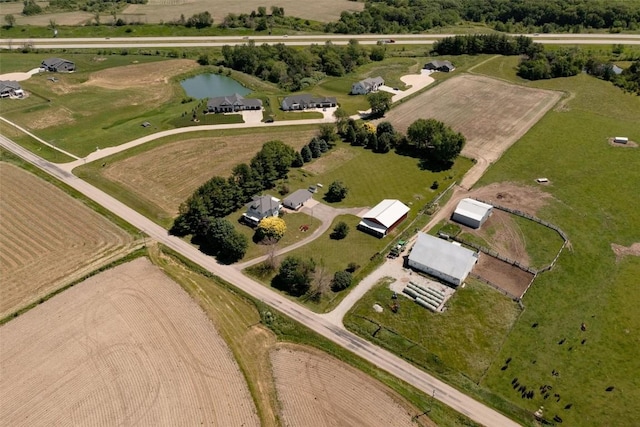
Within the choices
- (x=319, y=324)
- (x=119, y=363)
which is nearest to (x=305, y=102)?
(x=319, y=324)

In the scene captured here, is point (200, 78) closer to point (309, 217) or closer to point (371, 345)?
point (309, 217)

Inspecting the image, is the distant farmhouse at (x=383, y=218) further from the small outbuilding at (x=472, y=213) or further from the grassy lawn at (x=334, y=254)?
the small outbuilding at (x=472, y=213)

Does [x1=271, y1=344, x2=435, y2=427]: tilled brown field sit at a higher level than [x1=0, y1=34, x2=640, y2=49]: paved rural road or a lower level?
lower

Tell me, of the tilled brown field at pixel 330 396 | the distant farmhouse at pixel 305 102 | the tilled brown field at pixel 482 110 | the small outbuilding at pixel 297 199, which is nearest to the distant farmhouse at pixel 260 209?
the small outbuilding at pixel 297 199

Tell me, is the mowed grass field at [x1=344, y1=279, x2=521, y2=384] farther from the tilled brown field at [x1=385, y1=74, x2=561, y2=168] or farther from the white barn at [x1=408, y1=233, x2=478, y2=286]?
the tilled brown field at [x1=385, y1=74, x2=561, y2=168]

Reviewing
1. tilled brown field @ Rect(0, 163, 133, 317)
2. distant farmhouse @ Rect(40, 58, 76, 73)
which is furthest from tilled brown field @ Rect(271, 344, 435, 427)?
distant farmhouse @ Rect(40, 58, 76, 73)

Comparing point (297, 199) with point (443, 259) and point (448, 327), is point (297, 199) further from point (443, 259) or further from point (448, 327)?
point (448, 327)
